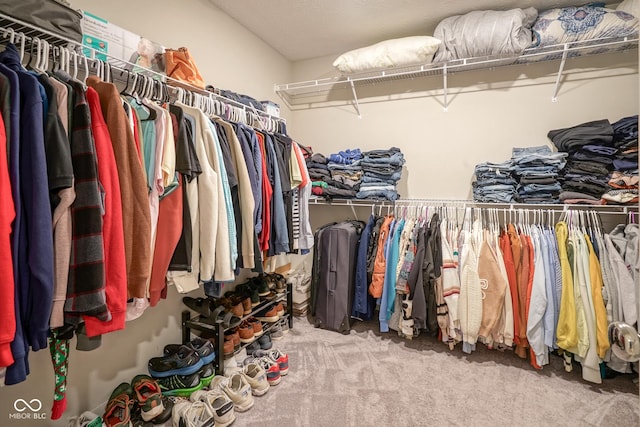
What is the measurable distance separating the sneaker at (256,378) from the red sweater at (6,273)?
1.23 metres

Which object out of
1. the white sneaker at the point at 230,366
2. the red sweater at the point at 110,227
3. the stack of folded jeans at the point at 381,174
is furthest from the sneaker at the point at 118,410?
the stack of folded jeans at the point at 381,174

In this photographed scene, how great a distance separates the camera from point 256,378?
1810mm

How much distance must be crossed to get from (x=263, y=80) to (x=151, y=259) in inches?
86.2

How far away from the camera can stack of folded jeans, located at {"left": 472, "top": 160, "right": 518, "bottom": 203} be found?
2.30 meters

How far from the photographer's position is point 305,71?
326 centimetres

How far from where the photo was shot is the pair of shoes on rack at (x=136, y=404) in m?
1.46

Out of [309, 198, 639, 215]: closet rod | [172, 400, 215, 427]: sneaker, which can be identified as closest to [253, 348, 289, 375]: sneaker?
[172, 400, 215, 427]: sneaker

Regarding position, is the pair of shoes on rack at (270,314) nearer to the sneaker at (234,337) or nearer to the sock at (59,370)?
the sneaker at (234,337)

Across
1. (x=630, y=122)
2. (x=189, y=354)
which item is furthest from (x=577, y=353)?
(x=189, y=354)

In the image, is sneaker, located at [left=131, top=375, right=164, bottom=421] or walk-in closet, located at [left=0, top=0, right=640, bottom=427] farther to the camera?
sneaker, located at [left=131, top=375, right=164, bottom=421]

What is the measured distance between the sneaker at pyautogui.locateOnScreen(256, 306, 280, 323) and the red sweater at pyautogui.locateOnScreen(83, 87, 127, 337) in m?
1.46

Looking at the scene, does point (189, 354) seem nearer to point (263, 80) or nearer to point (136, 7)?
point (136, 7)

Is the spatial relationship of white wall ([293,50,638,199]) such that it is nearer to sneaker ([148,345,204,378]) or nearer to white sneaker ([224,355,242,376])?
white sneaker ([224,355,242,376])

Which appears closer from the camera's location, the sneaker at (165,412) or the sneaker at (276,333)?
the sneaker at (165,412)
